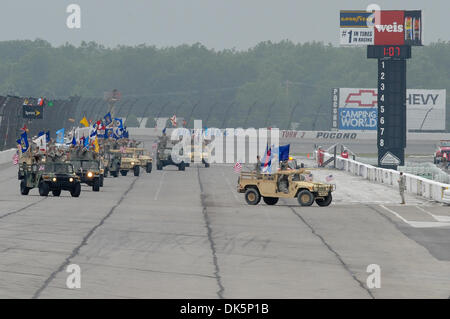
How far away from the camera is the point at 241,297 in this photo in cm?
1753

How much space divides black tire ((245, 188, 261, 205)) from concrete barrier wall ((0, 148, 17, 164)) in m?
33.4

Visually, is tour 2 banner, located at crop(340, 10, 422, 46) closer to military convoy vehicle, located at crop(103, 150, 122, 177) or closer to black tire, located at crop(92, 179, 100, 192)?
military convoy vehicle, located at crop(103, 150, 122, 177)

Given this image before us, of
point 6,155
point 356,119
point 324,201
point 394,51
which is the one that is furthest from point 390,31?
point 356,119

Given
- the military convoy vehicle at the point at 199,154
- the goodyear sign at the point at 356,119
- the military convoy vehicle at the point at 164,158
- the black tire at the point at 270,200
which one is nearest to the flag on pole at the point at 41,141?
the black tire at the point at 270,200

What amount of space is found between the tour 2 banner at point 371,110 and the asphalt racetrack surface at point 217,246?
89.8 metres

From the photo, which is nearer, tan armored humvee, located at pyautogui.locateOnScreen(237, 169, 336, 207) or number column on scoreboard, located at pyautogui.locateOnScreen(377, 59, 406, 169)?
tan armored humvee, located at pyautogui.locateOnScreen(237, 169, 336, 207)

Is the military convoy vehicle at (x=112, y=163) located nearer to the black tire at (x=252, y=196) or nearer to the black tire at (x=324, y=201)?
the black tire at (x=252, y=196)

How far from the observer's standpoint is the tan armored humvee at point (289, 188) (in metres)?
37.8

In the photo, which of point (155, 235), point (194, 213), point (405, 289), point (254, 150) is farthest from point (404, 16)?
point (405, 289)

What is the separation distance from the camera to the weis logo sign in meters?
70.8

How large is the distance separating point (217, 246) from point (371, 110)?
111 meters

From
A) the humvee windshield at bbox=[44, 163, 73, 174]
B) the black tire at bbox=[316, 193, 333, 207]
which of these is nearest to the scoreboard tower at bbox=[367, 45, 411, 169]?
the black tire at bbox=[316, 193, 333, 207]

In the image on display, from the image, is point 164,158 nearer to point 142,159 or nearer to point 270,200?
point 142,159
